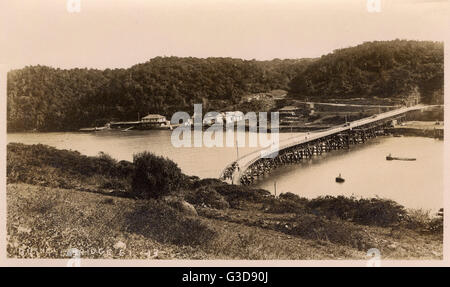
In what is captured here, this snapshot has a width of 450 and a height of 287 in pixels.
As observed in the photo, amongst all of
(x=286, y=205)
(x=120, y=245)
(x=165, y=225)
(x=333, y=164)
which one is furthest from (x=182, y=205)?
(x=333, y=164)

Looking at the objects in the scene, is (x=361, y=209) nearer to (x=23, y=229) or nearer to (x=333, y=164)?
(x=333, y=164)

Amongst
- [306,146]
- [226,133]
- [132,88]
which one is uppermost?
[132,88]

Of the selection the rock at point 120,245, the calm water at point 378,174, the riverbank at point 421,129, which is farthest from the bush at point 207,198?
the riverbank at point 421,129

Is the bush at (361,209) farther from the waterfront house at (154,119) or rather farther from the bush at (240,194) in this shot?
the waterfront house at (154,119)

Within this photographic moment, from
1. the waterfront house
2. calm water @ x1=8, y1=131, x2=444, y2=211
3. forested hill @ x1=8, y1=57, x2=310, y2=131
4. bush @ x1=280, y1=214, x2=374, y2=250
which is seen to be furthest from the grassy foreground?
the waterfront house

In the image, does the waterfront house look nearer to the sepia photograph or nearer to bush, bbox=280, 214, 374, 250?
the sepia photograph
